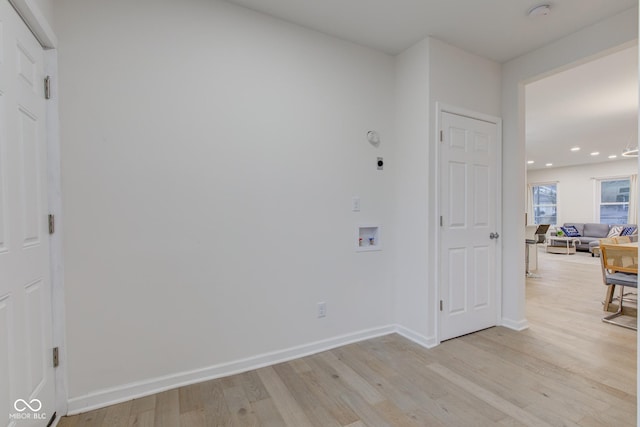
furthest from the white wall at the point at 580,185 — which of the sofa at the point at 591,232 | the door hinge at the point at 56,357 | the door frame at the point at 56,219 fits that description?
the door hinge at the point at 56,357

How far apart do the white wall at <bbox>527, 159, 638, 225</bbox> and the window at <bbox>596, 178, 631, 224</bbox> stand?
18cm

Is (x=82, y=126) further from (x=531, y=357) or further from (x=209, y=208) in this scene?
(x=531, y=357)

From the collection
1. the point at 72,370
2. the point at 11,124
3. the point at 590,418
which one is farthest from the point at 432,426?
the point at 11,124

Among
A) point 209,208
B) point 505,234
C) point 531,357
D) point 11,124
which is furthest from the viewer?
point 505,234

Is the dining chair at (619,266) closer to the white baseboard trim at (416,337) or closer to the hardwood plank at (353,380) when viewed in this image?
the white baseboard trim at (416,337)

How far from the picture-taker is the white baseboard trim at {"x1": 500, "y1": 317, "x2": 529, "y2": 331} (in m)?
3.04

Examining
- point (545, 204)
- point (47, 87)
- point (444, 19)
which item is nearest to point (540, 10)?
point (444, 19)

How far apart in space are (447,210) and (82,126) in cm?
286

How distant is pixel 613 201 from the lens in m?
9.14

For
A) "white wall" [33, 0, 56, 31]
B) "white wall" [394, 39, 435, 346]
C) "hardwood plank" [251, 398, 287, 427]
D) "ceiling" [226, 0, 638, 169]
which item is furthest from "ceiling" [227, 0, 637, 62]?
"hardwood plank" [251, 398, 287, 427]

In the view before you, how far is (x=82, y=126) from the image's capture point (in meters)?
1.82

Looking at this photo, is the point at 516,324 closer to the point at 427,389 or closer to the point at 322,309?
the point at 427,389

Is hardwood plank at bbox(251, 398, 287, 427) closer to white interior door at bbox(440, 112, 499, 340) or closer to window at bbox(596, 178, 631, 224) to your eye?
white interior door at bbox(440, 112, 499, 340)

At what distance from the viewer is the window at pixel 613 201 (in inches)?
349
